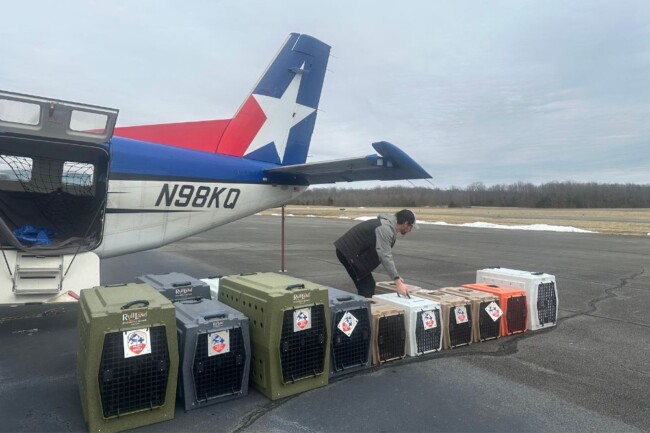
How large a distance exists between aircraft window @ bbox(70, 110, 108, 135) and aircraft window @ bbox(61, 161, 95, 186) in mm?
1234

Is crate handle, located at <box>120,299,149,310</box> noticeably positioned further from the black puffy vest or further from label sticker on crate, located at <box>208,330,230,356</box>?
the black puffy vest

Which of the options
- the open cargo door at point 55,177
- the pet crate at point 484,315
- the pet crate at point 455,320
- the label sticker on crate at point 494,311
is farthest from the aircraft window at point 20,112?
the label sticker on crate at point 494,311

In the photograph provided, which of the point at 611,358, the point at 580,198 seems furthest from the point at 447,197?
the point at 611,358

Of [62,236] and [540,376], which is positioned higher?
[62,236]

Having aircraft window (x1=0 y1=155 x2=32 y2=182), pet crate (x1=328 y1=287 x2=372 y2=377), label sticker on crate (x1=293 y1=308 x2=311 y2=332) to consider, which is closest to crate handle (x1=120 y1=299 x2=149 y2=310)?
label sticker on crate (x1=293 y1=308 x2=311 y2=332)

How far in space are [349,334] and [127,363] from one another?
184 cm

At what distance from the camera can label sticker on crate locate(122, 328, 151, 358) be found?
2.87m

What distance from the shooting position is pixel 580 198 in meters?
89.0

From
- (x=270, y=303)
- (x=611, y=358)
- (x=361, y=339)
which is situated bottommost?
(x=611, y=358)

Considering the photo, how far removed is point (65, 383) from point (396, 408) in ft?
9.22

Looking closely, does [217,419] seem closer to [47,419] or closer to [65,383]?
[47,419]

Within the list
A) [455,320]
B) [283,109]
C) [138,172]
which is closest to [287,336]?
[455,320]

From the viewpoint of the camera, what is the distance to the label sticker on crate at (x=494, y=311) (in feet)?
16.1

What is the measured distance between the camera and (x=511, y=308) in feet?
16.8
